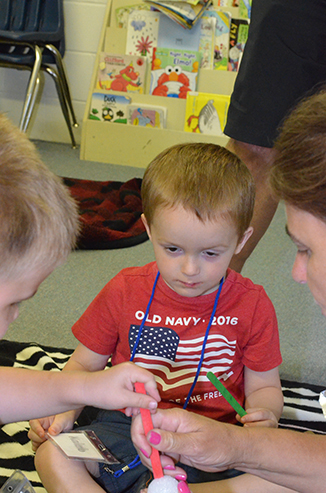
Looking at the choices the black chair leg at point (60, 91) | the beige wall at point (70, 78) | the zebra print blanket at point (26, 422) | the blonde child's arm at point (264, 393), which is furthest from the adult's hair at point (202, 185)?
the beige wall at point (70, 78)

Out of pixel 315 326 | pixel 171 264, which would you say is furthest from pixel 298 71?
pixel 315 326

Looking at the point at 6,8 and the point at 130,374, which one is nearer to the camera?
the point at 130,374

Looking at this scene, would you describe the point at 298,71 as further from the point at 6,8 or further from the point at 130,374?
the point at 6,8

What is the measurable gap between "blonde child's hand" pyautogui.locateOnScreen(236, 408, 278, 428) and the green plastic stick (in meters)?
0.01

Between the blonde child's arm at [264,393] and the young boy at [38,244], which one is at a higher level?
the young boy at [38,244]

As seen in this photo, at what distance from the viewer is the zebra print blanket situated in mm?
970

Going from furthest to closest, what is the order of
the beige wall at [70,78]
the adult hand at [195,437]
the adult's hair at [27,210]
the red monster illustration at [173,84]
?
the beige wall at [70,78]
the red monster illustration at [173,84]
the adult hand at [195,437]
the adult's hair at [27,210]

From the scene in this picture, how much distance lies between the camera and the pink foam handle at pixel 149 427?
0.69 meters

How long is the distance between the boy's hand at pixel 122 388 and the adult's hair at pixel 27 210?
7.7 inches

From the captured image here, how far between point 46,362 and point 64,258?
2.08 ft

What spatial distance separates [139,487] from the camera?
85 centimetres

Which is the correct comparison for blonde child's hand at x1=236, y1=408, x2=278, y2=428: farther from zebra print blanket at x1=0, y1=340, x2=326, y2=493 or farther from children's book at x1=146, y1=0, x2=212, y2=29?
children's book at x1=146, y1=0, x2=212, y2=29

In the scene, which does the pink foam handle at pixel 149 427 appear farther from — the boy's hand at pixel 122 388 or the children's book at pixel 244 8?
the children's book at pixel 244 8

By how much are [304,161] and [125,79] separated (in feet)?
8.21
